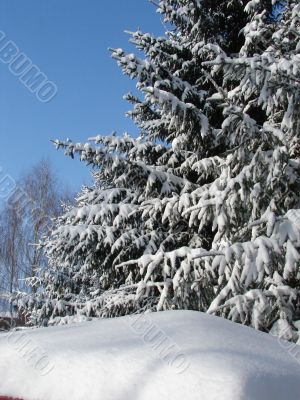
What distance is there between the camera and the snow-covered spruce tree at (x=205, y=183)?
425cm

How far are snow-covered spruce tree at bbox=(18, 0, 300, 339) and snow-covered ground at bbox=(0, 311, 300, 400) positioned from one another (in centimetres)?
200

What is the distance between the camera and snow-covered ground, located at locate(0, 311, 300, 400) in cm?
152

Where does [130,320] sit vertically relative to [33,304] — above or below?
above

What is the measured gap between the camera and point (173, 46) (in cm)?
835

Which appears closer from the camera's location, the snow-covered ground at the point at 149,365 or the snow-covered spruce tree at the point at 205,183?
the snow-covered ground at the point at 149,365

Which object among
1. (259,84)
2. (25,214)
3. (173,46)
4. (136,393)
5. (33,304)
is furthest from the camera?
(25,214)

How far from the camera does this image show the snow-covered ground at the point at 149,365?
1.52 metres

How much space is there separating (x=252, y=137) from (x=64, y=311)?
6020mm

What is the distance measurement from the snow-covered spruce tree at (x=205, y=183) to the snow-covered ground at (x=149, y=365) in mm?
1996

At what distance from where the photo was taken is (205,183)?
25.0 feet

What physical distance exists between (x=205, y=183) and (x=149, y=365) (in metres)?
6.10

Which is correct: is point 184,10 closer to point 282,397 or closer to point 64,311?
point 64,311

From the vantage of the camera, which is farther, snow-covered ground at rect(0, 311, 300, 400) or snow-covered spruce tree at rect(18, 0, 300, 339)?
snow-covered spruce tree at rect(18, 0, 300, 339)

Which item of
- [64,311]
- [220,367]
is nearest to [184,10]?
[64,311]
